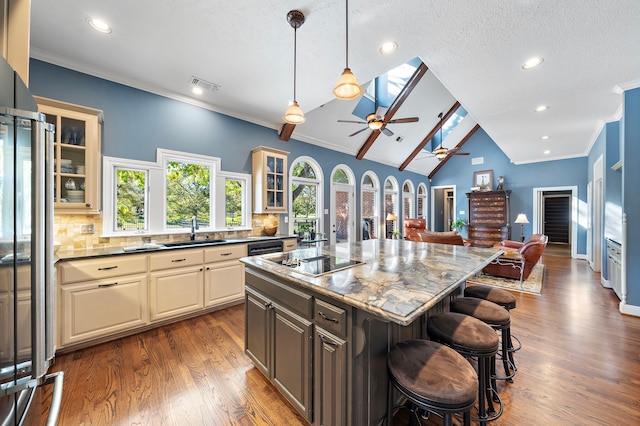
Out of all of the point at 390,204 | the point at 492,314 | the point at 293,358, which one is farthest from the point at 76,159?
the point at 390,204

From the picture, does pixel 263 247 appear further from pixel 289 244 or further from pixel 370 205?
pixel 370 205

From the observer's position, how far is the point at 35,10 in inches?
84.5

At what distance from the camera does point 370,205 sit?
24.6 feet

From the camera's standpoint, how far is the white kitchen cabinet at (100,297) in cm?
232

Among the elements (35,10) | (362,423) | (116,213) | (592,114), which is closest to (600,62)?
(592,114)

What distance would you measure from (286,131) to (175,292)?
3283 mm

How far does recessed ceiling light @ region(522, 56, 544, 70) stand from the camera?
2.96 m

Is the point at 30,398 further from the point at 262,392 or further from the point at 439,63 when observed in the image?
the point at 439,63

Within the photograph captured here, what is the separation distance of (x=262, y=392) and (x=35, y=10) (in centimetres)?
372

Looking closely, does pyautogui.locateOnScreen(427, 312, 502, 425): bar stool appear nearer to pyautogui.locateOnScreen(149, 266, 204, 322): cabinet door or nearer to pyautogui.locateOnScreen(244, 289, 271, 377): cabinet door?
pyautogui.locateOnScreen(244, 289, 271, 377): cabinet door

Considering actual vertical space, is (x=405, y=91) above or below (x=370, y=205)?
above

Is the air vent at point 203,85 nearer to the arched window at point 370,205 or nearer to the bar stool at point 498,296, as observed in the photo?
the bar stool at point 498,296

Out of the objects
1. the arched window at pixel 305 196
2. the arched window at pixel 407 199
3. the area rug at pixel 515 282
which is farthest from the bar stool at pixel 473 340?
the arched window at pixel 407 199

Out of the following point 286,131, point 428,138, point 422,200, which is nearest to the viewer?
point 286,131
